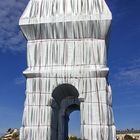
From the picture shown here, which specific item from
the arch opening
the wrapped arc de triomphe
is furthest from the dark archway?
the wrapped arc de triomphe

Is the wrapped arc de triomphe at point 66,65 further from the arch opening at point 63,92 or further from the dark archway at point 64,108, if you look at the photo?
the dark archway at point 64,108

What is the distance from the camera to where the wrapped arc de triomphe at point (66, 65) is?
24719 mm

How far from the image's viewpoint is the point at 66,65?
25.6 metres


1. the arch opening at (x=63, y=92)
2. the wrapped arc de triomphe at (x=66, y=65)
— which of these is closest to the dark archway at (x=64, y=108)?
the arch opening at (x=63, y=92)

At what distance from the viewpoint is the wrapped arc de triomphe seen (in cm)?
2472

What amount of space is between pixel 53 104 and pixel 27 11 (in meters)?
7.16

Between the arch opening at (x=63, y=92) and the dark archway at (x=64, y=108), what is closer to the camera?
the arch opening at (x=63, y=92)

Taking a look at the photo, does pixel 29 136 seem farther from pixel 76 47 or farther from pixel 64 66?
pixel 76 47

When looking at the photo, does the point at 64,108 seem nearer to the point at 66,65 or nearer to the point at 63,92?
the point at 63,92

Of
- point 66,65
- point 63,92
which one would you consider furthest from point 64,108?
point 66,65

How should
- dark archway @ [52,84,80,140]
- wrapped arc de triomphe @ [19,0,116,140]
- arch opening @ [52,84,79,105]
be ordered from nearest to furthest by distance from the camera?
1. wrapped arc de triomphe @ [19,0,116,140]
2. arch opening @ [52,84,79,105]
3. dark archway @ [52,84,80,140]

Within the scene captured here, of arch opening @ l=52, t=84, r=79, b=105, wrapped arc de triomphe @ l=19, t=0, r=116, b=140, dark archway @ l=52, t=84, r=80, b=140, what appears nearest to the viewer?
wrapped arc de triomphe @ l=19, t=0, r=116, b=140

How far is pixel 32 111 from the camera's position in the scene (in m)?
25.1

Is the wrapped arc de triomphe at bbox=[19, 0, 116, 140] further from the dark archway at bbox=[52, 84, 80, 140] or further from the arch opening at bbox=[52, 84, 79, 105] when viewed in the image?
the dark archway at bbox=[52, 84, 80, 140]
